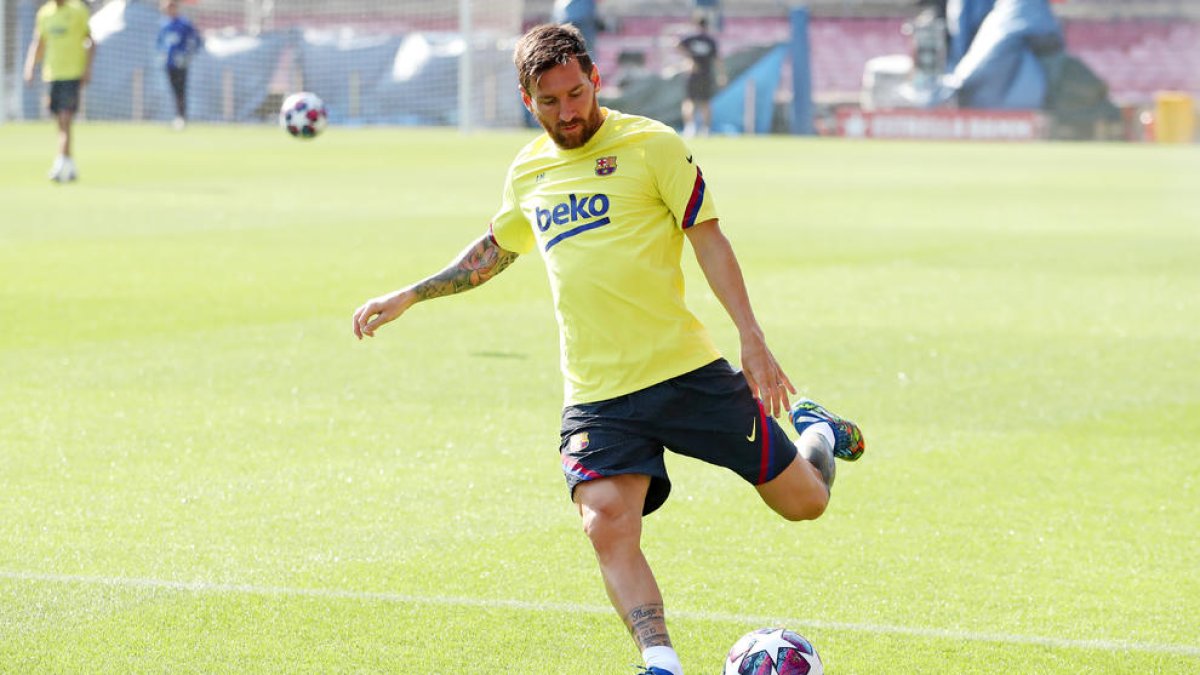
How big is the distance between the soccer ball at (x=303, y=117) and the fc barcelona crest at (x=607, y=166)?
688 inches

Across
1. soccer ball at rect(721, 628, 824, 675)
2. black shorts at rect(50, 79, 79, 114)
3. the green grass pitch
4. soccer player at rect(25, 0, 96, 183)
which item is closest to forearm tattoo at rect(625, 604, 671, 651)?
soccer ball at rect(721, 628, 824, 675)

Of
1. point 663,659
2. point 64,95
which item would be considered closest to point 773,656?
point 663,659

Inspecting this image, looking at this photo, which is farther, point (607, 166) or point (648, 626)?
point (607, 166)

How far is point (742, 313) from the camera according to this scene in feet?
16.9

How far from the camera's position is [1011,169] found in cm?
3048

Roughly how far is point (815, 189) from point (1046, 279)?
392 inches

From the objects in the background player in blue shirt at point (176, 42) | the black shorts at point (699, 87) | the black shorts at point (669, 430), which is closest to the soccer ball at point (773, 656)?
the black shorts at point (669, 430)

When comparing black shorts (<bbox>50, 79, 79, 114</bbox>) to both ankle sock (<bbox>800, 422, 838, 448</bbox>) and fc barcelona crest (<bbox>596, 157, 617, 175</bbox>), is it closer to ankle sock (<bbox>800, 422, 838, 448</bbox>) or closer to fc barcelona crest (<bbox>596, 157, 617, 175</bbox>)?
ankle sock (<bbox>800, 422, 838, 448</bbox>)

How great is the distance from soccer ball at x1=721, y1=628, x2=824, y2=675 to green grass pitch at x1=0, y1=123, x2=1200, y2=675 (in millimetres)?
302

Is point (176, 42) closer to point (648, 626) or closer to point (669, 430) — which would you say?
point (669, 430)

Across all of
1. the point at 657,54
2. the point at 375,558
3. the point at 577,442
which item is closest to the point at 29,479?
the point at 375,558

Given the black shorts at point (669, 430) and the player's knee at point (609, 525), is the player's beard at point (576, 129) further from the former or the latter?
the player's knee at point (609, 525)

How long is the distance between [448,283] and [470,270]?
0.09m

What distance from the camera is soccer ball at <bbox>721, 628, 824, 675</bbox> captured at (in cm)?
489
